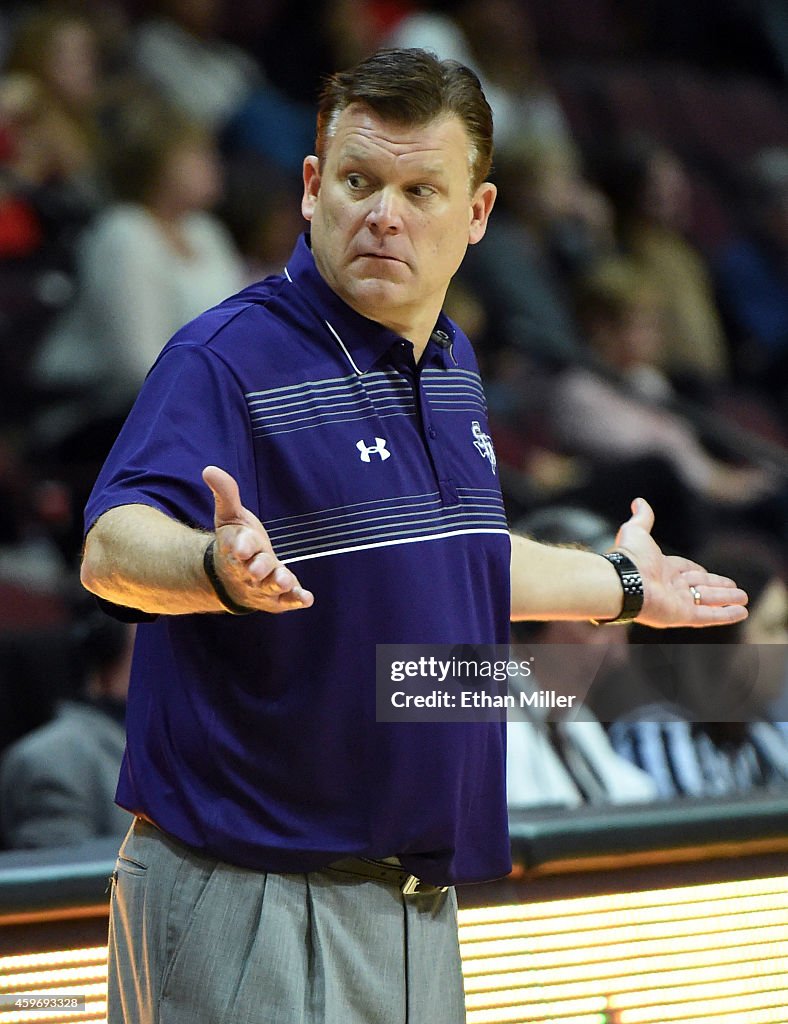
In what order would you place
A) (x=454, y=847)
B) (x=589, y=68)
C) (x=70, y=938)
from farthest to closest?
(x=589, y=68), (x=70, y=938), (x=454, y=847)

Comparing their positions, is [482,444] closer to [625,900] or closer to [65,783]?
[625,900]

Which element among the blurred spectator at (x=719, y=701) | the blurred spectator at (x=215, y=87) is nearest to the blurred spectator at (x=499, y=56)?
the blurred spectator at (x=215, y=87)

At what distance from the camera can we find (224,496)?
1.33 metres

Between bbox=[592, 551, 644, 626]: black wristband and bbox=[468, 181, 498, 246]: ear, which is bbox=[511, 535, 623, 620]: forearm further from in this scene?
bbox=[468, 181, 498, 246]: ear

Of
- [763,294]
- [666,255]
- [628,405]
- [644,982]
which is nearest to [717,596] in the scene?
[644,982]

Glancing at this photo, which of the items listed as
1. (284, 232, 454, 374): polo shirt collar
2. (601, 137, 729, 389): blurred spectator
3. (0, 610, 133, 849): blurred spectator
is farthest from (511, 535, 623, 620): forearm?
(601, 137, 729, 389): blurred spectator

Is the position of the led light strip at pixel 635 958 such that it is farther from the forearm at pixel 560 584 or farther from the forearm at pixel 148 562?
the forearm at pixel 148 562

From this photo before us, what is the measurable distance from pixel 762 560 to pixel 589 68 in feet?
17.0

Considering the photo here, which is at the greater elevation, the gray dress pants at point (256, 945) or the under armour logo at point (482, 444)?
the under armour logo at point (482, 444)

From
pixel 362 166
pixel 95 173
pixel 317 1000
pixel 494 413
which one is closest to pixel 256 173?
pixel 95 173

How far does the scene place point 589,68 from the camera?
25.9 ft

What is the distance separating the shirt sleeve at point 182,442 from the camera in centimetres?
147

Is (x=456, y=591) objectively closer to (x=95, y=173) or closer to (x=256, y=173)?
(x=95, y=173)

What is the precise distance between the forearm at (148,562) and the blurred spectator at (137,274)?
268 centimetres
